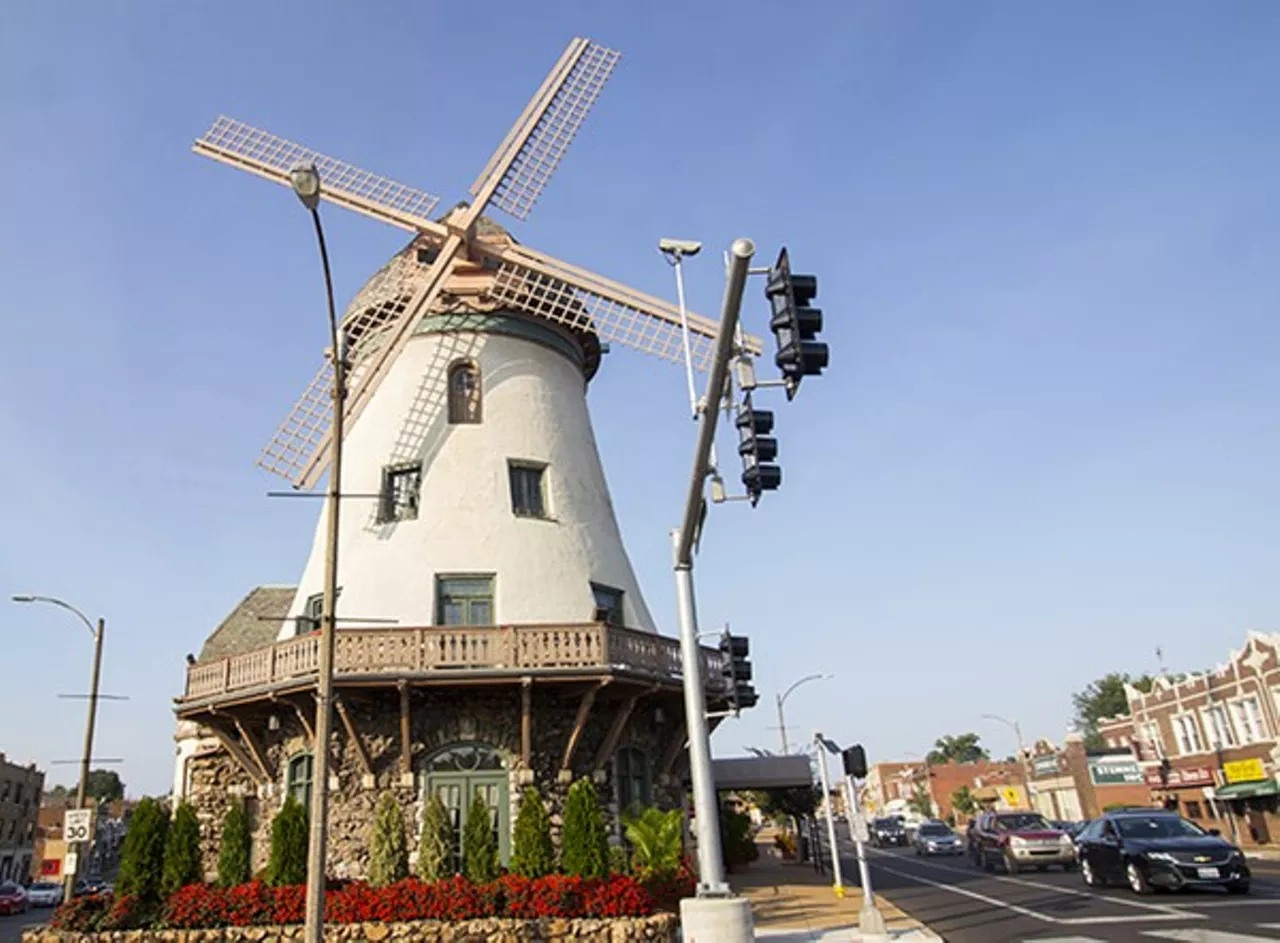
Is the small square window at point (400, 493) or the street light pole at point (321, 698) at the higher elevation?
the small square window at point (400, 493)

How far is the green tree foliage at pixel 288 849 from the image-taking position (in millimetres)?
16641

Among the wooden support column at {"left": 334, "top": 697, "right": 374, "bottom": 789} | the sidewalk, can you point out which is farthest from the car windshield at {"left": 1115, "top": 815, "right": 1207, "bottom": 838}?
the wooden support column at {"left": 334, "top": 697, "right": 374, "bottom": 789}

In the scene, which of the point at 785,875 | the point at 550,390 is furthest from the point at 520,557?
the point at 785,875

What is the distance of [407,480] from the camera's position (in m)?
21.8

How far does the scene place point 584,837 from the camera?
1656 cm

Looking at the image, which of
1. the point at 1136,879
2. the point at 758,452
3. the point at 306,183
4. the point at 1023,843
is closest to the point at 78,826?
the point at 306,183

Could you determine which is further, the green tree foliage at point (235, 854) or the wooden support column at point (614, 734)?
the wooden support column at point (614, 734)

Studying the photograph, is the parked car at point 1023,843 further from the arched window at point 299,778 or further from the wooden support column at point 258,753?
the wooden support column at point 258,753

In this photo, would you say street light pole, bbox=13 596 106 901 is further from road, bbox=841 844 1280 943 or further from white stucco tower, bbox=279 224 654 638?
road, bbox=841 844 1280 943

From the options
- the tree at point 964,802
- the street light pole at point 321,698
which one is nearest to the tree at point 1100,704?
the tree at point 964,802

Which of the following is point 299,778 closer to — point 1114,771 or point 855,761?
point 855,761

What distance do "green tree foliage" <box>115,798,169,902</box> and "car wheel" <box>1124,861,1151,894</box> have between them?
18.2 meters

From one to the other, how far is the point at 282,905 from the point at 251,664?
4993mm

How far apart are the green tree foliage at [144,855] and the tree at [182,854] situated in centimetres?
15
